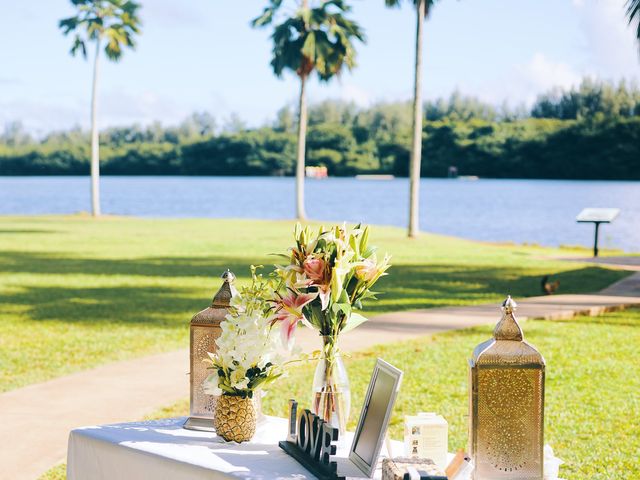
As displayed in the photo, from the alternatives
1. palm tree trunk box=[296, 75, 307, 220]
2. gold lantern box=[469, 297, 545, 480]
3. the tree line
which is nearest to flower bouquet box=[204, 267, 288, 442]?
gold lantern box=[469, 297, 545, 480]

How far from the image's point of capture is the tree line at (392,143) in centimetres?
9981

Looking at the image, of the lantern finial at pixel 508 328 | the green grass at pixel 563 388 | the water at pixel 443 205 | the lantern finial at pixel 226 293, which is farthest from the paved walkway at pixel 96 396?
the water at pixel 443 205

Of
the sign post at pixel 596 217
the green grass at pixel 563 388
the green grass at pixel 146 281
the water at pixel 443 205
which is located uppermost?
the sign post at pixel 596 217

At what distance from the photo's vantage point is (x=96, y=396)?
24.9 ft

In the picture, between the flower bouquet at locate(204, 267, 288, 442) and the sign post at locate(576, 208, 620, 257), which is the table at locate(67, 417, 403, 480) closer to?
the flower bouquet at locate(204, 267, 288, 442)

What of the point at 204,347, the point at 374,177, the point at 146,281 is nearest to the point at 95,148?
the point at 146,281

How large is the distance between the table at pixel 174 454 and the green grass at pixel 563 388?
2948 mm

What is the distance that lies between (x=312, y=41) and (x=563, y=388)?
1168 inches

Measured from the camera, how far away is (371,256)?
342cm

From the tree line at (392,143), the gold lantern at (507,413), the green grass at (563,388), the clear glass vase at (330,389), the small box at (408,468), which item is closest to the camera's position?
the small box at (408,468)

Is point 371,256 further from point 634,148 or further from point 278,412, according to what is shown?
point 634,148

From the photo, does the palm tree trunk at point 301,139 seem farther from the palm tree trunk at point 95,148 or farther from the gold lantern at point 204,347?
the gold lantern at point 204,347

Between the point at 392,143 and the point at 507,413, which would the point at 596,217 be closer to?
the point at 507,413

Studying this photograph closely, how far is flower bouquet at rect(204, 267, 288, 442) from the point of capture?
3330mm
